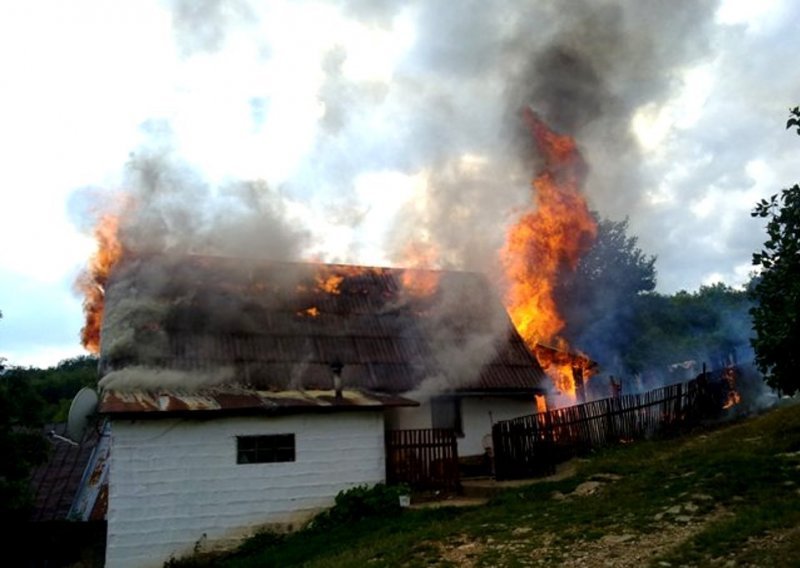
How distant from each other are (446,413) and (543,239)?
7942mm

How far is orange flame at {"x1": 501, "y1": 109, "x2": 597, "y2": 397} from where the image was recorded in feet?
74.1

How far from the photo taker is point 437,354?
742 inches

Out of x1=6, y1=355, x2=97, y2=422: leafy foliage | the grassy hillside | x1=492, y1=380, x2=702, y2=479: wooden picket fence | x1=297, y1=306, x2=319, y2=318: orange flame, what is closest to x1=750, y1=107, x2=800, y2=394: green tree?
the grassy hillside

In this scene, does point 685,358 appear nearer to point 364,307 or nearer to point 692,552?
point 364,307

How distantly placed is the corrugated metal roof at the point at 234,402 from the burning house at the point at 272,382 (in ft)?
0.15

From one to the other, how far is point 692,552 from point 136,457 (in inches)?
421

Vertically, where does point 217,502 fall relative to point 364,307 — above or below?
below

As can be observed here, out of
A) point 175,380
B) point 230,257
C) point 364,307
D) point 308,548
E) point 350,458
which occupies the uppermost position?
point 230,257

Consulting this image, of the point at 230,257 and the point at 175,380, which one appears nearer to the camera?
the point at 175,380

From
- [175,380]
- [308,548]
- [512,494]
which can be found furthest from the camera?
[175,380]

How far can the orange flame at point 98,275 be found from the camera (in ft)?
60.5

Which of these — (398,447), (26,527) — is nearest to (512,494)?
(398,447)

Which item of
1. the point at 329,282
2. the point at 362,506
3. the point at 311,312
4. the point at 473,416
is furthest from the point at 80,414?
the point at 473,416

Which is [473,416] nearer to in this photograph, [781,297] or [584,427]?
[584,427]
